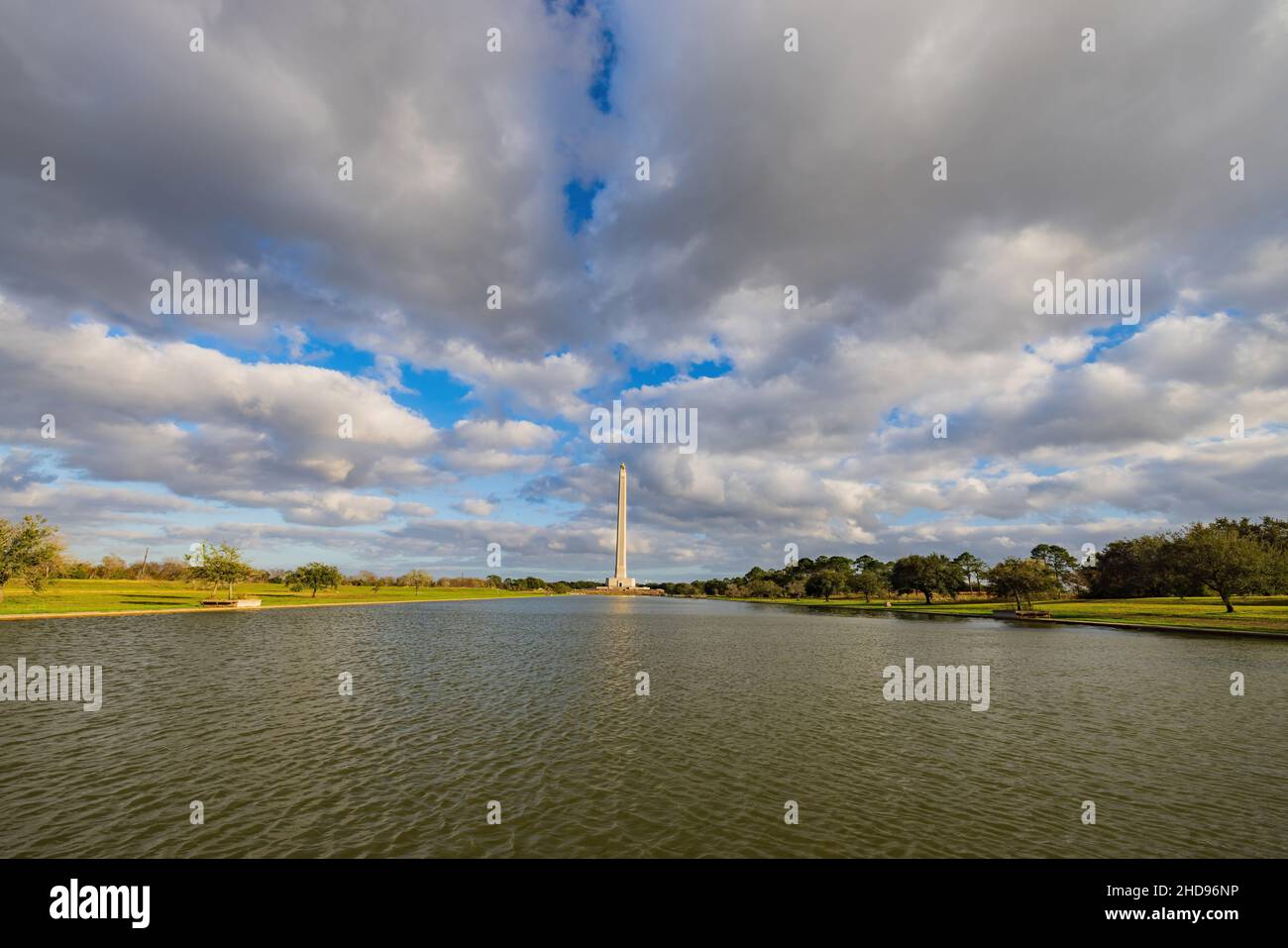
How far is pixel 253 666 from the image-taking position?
3841 centimetres

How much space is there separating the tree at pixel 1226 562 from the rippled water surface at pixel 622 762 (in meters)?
59.0

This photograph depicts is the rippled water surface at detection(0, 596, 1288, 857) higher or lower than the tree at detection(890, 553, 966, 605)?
higher

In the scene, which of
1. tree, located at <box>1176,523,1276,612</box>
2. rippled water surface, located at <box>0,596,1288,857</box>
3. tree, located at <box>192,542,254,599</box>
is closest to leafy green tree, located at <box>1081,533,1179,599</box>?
tree, located at <box>1176,523,1276,612</box>

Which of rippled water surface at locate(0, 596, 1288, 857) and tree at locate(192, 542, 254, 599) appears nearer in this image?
rippled water surface at locate(0, 596, 1288, 857)

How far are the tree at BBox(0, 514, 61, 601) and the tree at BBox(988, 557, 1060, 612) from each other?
6108 inches

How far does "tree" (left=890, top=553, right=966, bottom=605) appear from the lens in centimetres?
15550

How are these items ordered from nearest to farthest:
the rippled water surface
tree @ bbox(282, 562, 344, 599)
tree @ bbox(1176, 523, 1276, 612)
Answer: the rippled water surface → tree @ bbox(1176, 523, 1276, 612) → tree @ bbox(282, 562, 344, 599)

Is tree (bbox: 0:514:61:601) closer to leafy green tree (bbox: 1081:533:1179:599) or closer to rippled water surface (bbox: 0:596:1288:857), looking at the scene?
rippled water surface (bbox: 0:596:1288:857)

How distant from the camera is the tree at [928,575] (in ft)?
510

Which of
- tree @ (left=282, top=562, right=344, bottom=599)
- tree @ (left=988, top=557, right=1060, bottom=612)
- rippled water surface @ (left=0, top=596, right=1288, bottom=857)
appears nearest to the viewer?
rippled water surface @ (left=0, top=596, right=1288, bottom=857)

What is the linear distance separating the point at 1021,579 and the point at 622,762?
370ft
